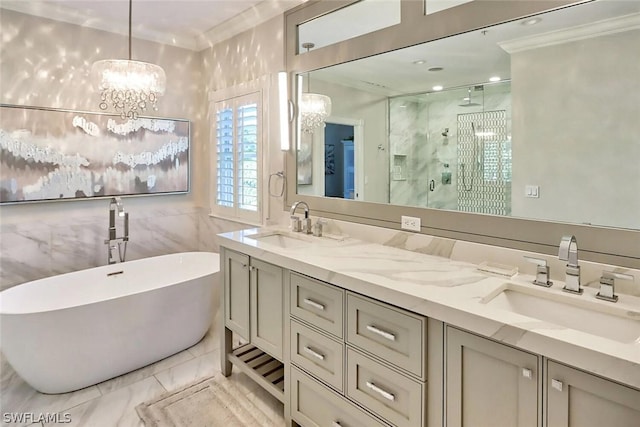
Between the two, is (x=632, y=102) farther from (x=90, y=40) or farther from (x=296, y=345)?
(x=90, y=40)

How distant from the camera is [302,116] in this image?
286 cm

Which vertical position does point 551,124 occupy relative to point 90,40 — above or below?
below

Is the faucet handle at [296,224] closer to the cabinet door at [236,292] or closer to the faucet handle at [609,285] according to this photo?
the cabinet door at [236,292]

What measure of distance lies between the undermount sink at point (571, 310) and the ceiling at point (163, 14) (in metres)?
2.47

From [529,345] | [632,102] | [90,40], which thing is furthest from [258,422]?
[90,40]

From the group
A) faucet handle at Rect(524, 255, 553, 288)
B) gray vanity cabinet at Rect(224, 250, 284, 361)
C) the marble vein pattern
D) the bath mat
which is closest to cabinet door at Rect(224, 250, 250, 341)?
gray vanity cabinet at Rect(224, 250, 284, 361)

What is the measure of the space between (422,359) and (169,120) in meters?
3.37

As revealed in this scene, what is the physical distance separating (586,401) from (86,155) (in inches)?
146

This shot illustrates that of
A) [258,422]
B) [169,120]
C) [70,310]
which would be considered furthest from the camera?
[169,120]

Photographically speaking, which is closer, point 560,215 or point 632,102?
point 632,102

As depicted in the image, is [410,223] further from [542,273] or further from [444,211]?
[542,273]

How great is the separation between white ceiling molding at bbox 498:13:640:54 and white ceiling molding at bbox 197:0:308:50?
1.61 meters

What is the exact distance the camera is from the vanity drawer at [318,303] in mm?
1702

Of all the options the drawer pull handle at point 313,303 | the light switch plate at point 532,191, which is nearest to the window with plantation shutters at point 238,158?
the drawer pull handle at point 313,303
